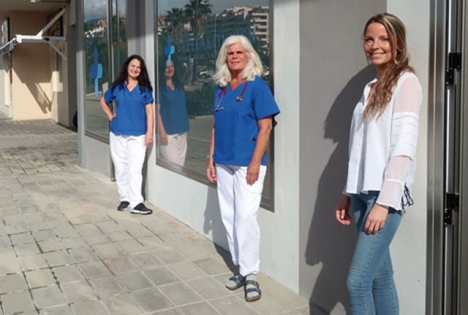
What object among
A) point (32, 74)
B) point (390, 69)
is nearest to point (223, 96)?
point (390, 69)

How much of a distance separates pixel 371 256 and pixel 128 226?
13.0 ft

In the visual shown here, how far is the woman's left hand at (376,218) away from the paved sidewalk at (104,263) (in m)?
1.46

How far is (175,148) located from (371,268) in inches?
157

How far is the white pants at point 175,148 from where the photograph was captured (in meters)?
6.24

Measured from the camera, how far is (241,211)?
13.5 feet

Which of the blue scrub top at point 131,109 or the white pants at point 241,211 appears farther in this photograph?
the blue scrub top at point 131,109

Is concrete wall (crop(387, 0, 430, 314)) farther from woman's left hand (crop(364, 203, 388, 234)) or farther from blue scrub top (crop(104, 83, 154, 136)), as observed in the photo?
blue scrub top (crop(104, 83, 154, 136))

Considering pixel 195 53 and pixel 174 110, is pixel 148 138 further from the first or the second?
pixel 195 53

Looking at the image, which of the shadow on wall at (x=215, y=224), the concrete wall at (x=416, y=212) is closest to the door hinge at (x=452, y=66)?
the concrete wall at (x=416, y=212)

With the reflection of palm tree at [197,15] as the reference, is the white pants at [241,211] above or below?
below

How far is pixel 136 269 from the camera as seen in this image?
486 centimetres

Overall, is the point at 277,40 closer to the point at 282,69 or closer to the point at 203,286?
the point at 282,69

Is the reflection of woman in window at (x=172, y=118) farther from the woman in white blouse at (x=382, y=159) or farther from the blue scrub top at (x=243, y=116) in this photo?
the woman in white blouse at (x=382, y=159)

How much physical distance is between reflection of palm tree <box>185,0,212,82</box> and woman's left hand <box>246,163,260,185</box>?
2.07 meters
